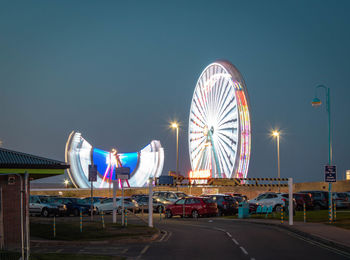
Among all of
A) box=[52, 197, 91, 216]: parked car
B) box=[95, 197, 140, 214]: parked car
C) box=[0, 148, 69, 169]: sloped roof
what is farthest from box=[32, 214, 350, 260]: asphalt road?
box=[95, 197, 140, 214]: parked car

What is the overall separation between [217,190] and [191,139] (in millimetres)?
7582

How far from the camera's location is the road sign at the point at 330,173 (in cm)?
2964

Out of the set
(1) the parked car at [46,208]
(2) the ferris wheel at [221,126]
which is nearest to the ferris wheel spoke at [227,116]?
(2) the ferris wheel at [221,126]

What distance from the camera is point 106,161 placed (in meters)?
89.6

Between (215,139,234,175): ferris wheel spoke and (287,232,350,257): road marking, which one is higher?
(215,139,234,175): ferris wheel spoke

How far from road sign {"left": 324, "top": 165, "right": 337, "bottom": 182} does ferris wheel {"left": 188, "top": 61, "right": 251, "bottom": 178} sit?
62.8 ft

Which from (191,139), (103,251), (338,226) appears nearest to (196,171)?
(191,139)

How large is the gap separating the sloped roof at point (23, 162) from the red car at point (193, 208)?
761 inches

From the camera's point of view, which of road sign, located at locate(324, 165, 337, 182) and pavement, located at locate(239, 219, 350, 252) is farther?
road sign, located at locate(324, 165, 337, 182)

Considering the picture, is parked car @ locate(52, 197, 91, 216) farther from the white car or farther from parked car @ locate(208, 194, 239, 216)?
the white car

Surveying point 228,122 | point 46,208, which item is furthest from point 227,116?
point 46,208

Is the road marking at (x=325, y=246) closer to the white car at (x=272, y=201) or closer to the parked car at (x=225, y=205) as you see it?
the white car at (x=272, y=201)

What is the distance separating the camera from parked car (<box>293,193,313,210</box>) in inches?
1730

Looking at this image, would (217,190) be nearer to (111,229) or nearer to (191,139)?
(191,139)
